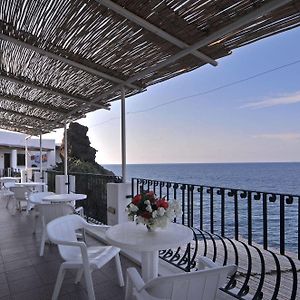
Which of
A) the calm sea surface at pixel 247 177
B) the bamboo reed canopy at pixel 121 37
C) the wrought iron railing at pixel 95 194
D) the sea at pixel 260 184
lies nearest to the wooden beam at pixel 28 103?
the bamboo reed canopy at pixel 121 37

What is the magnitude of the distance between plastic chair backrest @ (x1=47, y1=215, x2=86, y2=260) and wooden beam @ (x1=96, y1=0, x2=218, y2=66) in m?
1.96

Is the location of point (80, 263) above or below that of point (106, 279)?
above

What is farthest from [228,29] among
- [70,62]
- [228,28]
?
Result: [70,62]

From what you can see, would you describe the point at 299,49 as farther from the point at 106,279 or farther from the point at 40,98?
the point at 106,279

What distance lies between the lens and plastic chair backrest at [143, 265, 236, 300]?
56.7 inches

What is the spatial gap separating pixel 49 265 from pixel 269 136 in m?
24.2

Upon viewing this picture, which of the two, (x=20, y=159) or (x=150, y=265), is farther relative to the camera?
(x=20, y=159)

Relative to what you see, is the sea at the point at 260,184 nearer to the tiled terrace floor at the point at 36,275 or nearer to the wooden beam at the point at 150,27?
the wooden beam at the point at 150,27

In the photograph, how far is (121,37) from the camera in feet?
9.46

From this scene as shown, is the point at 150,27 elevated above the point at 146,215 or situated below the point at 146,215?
above

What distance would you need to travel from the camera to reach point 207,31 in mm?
2447

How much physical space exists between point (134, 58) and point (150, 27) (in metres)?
0.76

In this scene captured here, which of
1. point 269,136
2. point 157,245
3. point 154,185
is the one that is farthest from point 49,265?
point 269,136

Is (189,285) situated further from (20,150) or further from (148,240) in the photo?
(20,150)
